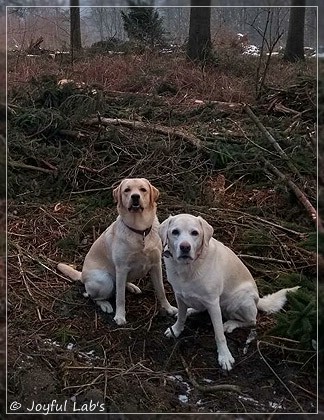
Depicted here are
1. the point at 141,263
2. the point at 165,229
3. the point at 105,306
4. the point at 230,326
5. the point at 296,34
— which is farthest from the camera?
the point at 141,263

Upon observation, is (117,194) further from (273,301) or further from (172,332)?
(273,301)

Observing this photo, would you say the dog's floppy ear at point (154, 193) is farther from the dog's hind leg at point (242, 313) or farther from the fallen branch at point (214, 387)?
the fallen branch at point (214, 387)

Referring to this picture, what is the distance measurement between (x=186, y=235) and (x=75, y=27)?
0.93 meters

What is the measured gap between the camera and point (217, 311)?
10.2 ft

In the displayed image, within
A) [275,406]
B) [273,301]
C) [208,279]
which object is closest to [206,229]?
[208,279]

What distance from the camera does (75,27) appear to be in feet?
9.29

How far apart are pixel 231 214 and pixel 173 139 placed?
40 centimetres

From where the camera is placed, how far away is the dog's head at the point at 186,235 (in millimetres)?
2900

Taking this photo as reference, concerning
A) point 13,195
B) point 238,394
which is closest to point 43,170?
point 13,195

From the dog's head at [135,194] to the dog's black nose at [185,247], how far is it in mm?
353

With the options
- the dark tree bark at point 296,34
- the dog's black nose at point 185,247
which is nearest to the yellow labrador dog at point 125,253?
the dog's black nose at point 185,247

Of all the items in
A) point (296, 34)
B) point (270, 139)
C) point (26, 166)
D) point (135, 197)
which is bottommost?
point (135, 197)

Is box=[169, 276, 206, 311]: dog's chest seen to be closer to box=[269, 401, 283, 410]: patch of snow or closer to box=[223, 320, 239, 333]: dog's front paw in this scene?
box=[223, 320, 239, 333]: dog's front paw

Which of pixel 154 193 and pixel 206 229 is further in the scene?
pixel 154 193
